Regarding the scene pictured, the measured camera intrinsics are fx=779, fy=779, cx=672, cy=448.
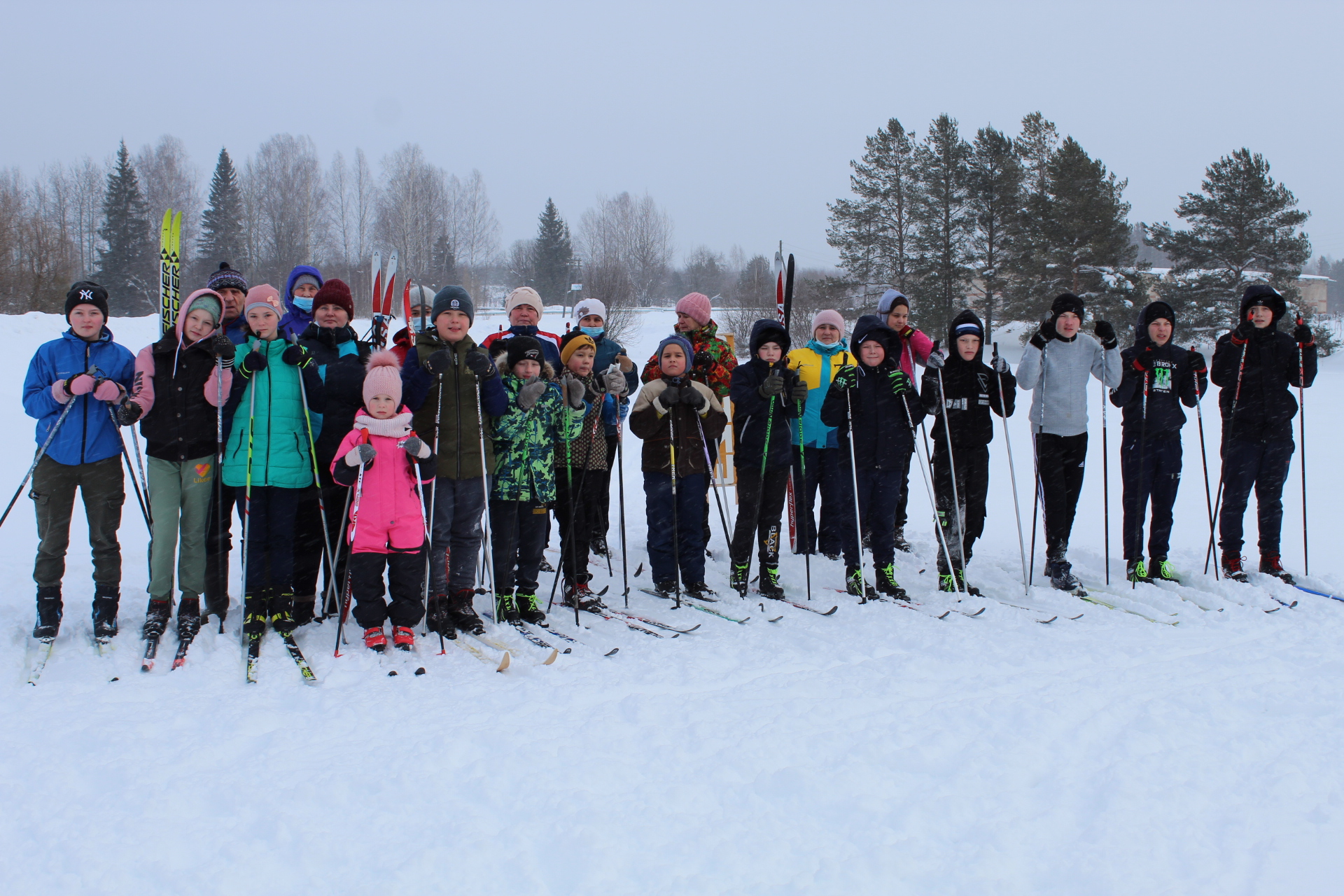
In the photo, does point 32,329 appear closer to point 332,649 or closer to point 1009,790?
point 332,649

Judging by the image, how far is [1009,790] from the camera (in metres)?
2.53

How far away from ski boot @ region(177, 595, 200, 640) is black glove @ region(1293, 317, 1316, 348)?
661cm

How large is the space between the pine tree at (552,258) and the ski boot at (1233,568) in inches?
1540

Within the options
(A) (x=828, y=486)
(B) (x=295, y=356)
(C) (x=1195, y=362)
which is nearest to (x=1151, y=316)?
(C) (x=1195, y=362)

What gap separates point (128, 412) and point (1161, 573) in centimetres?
612

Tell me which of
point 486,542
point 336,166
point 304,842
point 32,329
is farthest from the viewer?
point 336,166

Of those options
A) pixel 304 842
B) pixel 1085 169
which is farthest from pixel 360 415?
pixel 1085 169

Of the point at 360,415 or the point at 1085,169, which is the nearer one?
the point at 360,415

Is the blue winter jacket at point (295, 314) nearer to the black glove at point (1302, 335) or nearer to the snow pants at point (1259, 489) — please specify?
the snow pants at point (1259, 489)

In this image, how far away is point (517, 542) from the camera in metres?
4.32

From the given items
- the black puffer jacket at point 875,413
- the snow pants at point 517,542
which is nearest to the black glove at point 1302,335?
the black puffer jacket at point 875,413

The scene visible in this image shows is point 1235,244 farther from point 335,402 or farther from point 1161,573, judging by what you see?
point 335,402

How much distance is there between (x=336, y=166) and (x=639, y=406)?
137 ft

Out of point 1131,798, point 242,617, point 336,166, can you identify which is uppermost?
point 336,166
